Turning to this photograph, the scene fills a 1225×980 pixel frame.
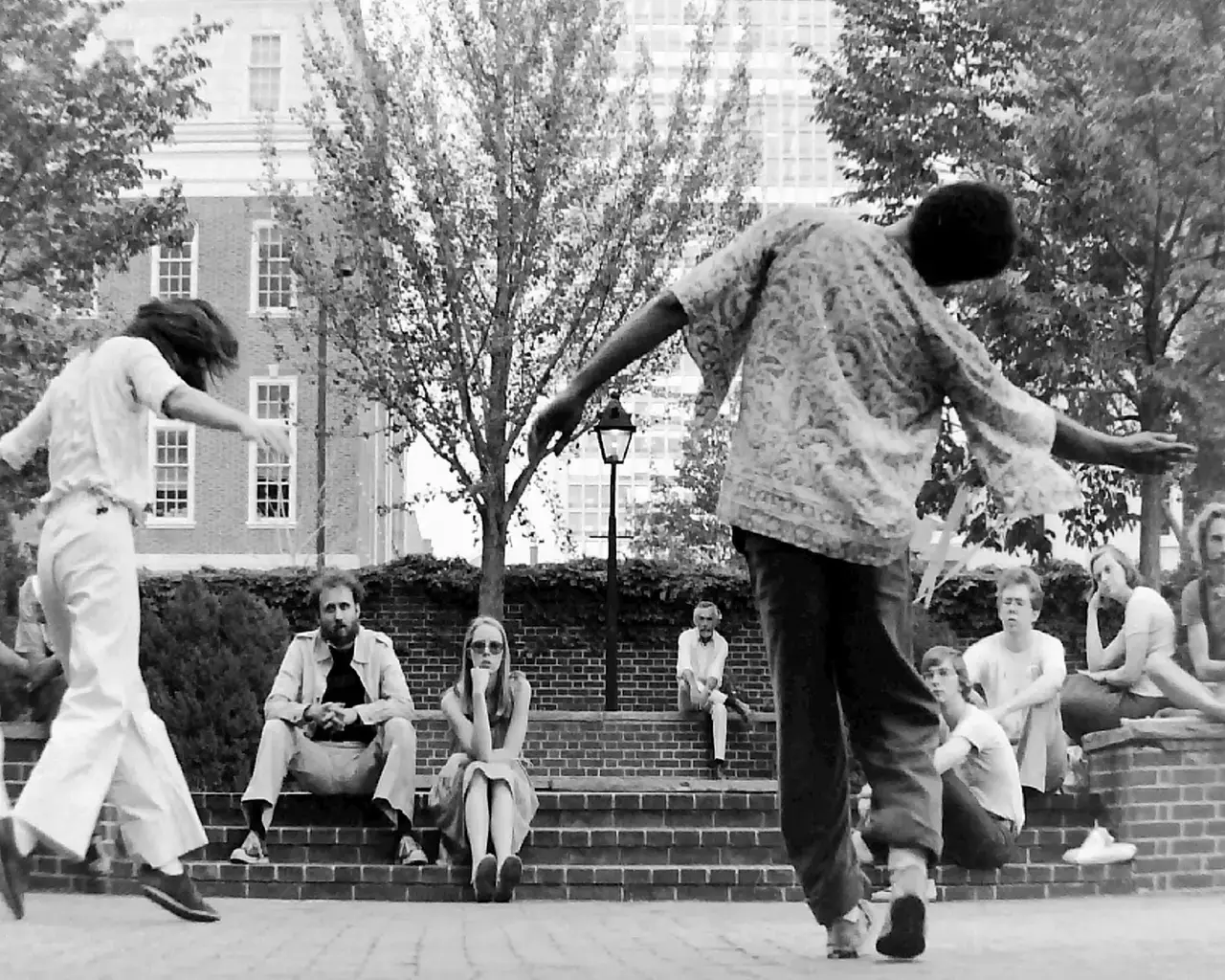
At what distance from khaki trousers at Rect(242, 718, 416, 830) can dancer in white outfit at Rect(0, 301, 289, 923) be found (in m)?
2.50

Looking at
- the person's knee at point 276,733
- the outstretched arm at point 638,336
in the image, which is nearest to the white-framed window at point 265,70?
the person's knee at point 276,733

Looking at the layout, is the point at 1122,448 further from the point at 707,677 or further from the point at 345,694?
the point at 707,677

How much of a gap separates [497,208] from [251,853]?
57.2 feet

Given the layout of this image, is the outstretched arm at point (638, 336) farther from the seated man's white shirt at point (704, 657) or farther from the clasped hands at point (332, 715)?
the seated man's white shirt at point (704, 657)

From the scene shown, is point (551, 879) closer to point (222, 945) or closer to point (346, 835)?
point (346, 835)

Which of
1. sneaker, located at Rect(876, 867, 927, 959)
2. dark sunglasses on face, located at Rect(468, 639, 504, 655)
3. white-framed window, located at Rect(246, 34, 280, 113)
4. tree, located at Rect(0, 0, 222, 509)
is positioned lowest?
sneaker, located at Rect(876, 867, 927, 959)

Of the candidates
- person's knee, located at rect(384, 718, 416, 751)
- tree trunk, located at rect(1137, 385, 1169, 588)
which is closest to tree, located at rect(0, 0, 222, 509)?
tree trunk, located at rect(1137, 385, 1169, 588)

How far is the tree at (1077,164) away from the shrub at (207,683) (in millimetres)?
14380

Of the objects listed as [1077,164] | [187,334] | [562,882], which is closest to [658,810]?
[562,882]

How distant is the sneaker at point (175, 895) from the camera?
632 centimetres

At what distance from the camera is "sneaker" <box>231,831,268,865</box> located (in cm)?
891

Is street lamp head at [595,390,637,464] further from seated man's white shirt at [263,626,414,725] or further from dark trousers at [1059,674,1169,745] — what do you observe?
seated man's white shirt at [263,626,414,725]

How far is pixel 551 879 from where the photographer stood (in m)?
9.05

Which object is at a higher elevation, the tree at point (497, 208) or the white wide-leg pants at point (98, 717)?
the tree at point (497, 208)
